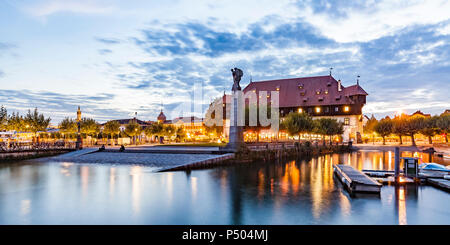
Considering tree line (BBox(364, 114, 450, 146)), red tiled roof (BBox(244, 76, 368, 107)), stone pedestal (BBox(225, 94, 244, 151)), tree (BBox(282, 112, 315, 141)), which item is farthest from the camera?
red tiled roof (BBox(244, 76, 368, 107))

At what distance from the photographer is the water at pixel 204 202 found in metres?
12.6

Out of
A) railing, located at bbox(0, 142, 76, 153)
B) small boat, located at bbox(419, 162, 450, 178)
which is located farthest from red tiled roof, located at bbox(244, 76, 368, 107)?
railing, located at bbox(0, 142, 76, 153)

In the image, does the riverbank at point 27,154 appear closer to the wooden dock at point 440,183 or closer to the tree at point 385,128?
the wooden dock at point 440,183

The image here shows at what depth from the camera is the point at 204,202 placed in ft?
50.9

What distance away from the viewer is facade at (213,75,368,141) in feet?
267

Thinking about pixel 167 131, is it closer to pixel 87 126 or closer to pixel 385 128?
pixel 87 126

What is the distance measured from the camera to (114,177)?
2269cm

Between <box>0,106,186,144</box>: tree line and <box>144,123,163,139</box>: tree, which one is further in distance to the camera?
<box>144,123,163,139</box>: tree

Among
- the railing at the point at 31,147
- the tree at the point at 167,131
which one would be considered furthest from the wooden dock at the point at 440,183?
the tree at the point at 167,131

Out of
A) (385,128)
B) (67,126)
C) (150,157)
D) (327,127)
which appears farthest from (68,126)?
(385,128)

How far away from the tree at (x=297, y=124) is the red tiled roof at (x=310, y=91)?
91.0 ft

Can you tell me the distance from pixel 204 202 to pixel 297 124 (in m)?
45.7

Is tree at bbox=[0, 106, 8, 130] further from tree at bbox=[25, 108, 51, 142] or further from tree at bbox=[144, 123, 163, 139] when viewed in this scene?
tree at bbox=[144, 123, 163, 139]
